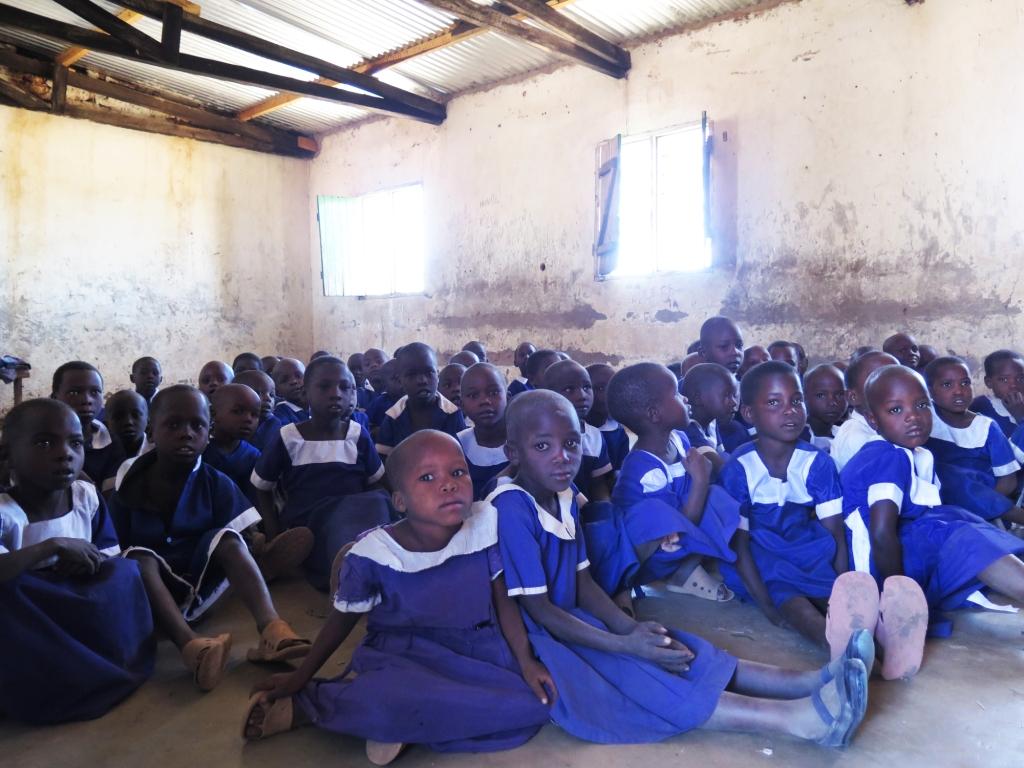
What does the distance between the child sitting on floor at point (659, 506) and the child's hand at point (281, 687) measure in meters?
0.92

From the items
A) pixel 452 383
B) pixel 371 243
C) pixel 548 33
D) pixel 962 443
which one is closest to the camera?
pixel 962 443

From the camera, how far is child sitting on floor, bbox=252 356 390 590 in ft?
9.02

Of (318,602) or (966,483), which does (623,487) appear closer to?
(318,602)

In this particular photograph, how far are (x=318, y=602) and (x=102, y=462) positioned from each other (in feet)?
3.79

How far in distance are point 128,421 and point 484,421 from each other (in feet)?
4.82

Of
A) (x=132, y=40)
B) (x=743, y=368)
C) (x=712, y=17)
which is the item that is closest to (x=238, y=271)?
(x=132, y=40)

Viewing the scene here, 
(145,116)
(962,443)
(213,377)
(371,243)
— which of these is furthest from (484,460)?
(145,116)

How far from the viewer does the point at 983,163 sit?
487 centimetres

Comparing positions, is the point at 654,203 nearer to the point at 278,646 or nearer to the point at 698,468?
the point at 698,468

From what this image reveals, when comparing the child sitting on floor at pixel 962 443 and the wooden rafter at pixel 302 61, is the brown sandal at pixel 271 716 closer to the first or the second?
the child sitting on floor at pixel 962 443

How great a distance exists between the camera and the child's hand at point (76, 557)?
176cm

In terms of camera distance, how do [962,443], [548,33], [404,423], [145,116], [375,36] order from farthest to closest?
[145,116], [375,36], [548,33], [404,423], [962,443]

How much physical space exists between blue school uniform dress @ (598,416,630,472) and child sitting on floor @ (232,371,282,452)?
4.93 ft

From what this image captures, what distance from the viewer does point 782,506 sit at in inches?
91.8
